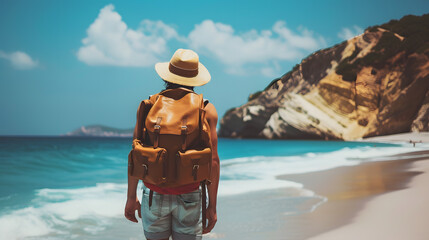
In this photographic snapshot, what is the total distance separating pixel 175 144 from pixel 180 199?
0.88ft

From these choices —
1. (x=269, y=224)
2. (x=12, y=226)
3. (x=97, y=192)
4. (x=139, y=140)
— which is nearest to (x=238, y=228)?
(x=269, y=224)

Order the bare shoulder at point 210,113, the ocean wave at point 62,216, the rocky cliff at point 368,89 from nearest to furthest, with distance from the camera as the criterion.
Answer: the bare shoulder at point 210,113, the ocean wave at point 62,216, the rocky cliff at point 368,89

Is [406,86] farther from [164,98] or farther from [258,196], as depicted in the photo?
[164,98]

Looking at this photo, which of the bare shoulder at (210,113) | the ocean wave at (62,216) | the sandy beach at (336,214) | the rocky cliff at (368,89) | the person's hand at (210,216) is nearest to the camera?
the bare shoulder at (210,113)

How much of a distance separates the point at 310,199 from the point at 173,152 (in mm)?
4662

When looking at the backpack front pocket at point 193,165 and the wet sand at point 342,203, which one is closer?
the backpack front pocket at point 193,165

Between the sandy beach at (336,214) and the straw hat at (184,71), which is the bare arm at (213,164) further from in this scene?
the sandy beach at (336,214)

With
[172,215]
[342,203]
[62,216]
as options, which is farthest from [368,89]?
[172,215]

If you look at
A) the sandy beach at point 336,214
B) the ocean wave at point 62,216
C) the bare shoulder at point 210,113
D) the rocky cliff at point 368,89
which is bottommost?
the ocean wave at point 62,216

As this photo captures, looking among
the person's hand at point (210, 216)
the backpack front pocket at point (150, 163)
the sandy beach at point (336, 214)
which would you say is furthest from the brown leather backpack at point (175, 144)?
the sandy beach at point (336, 214)

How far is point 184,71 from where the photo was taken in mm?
1756

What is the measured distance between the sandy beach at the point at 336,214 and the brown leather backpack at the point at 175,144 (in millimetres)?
2408

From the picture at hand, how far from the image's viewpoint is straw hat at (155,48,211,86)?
174 cm

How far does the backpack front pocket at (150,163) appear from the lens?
1.55 meters
